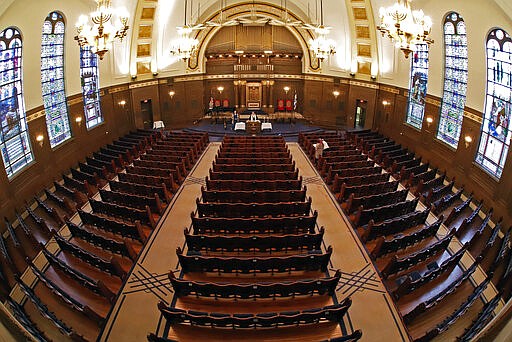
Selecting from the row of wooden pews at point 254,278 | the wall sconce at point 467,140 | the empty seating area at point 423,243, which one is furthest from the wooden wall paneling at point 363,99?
the row of wooden pews at point 254,278

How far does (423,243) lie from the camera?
884 cm

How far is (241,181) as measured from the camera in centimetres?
1108

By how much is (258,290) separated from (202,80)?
2114 cm

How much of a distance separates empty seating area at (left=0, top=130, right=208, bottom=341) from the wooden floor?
309 millimetres

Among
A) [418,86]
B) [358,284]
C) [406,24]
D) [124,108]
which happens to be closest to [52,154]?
[124,108]

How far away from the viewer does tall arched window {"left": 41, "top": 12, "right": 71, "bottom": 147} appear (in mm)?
13812

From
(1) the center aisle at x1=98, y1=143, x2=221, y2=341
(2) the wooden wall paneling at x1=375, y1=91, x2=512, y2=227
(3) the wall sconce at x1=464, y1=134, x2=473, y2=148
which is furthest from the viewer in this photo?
(3) the wall sconce at x1=464, y1=134, x2=473, y2=148

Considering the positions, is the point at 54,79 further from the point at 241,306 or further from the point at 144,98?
the point at 241,306

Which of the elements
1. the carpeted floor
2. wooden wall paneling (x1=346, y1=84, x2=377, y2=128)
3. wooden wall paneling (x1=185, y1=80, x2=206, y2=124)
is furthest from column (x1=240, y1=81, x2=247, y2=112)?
wooden wall paneling (x1=346, y1=84, x2=377, y2=128)

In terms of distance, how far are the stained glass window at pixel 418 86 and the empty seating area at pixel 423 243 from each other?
11.1 ft

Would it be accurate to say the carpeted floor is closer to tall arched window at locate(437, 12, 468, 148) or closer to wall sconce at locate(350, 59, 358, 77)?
wall sconce at locate(350, 59, 358, 77)

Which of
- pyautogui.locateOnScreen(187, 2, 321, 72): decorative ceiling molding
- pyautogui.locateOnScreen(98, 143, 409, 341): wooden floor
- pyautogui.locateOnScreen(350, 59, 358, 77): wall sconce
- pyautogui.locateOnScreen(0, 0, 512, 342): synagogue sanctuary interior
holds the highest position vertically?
pyautogui.locateOnScreen(187, 2, 321, 72): decorative ceiling molding

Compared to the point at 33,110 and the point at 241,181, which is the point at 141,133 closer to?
the point at 33,110

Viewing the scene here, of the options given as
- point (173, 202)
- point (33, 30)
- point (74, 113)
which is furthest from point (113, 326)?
point (74, 113)
